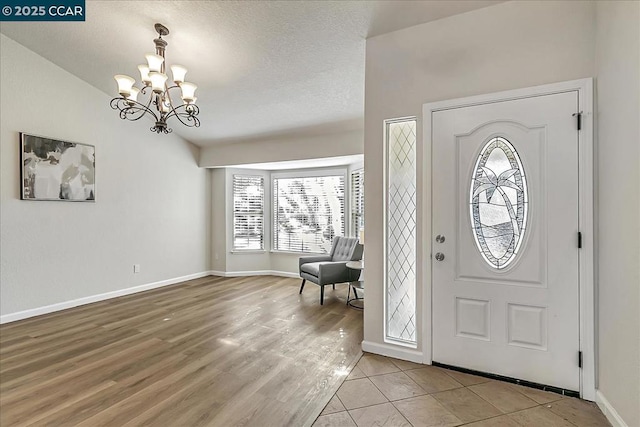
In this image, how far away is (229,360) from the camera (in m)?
2.68

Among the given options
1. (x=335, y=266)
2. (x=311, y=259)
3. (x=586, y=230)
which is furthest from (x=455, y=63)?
(x=311, y=259)

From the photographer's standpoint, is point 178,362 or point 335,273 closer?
point 178,362

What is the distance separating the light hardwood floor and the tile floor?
0.18 meters

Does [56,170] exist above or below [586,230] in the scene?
above

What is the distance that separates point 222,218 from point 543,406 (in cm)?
556

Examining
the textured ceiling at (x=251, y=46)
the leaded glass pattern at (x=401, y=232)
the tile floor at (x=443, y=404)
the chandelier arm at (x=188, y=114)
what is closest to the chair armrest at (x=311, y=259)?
the textured ceiling at (x=251, y=46)

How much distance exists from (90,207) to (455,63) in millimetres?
4860

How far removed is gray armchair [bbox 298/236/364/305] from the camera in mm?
4414

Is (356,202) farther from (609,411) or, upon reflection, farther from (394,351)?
(609,411)

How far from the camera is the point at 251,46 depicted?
325cm

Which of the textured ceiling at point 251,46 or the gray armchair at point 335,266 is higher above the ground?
the textured ceiling at point 251,46

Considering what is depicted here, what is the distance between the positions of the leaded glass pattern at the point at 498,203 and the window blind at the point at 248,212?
15.4 ft

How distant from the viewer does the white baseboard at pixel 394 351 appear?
8.71 ft

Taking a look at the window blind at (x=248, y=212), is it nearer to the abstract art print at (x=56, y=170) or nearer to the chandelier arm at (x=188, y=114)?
the chandelier arm at (x=188, y=114)
